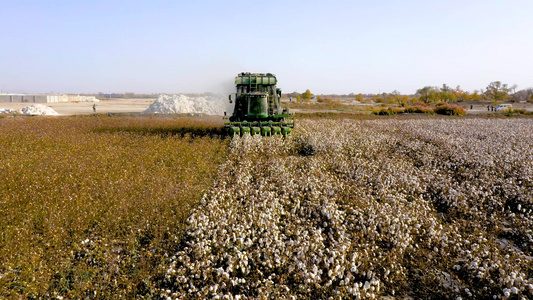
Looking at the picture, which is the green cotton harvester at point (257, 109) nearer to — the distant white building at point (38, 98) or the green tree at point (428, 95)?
the green tree at point (428, 95)

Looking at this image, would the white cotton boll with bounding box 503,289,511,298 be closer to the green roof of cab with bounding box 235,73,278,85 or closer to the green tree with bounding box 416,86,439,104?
the green roof of cab with bounding box 235,73,278,85

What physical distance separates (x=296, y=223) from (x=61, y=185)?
7671 millimetres

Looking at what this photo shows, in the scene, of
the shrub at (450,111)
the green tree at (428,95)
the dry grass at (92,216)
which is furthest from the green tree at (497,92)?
the dry grass at (92,216)

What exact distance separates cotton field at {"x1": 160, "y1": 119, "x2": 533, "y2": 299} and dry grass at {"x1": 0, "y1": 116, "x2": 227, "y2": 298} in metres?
0.70

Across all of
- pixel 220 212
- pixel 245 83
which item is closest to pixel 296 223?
pixel 220 212

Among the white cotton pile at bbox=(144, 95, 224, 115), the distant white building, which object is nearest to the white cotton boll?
the white cotton pile at bbox=(144, 95, 224, 115)

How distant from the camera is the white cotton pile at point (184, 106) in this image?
47.7 meters

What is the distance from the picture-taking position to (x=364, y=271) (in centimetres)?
666

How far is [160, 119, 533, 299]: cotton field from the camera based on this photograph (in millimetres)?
6113

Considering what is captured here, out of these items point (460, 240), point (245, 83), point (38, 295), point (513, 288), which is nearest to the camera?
point (38, 295)

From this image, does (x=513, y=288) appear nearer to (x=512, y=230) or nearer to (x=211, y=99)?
(x=512, y=230)

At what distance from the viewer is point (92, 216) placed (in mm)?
8125

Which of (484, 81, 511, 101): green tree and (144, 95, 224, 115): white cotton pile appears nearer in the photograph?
(144, 95, 224, 115): white cotton pile

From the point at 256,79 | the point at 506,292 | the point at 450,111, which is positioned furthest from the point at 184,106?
the point at 506,292
